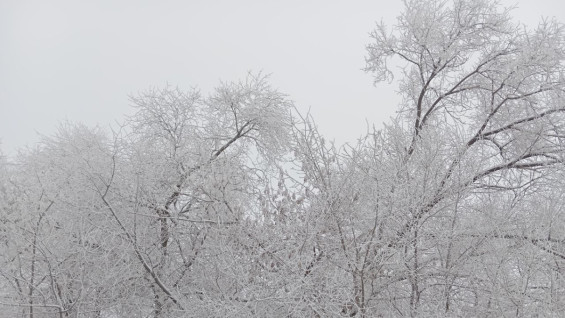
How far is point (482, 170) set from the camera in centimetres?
571

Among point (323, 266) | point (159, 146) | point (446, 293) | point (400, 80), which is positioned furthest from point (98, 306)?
point (400, 80)

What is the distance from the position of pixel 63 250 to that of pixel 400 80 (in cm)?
531

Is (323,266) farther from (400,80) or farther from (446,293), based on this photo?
(400,80)

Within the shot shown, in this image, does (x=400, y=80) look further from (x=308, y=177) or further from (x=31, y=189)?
(x=31, y=189)

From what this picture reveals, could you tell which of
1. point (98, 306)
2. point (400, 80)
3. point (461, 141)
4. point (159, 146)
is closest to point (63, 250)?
point (98, 306)

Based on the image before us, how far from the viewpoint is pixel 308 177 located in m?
4.73

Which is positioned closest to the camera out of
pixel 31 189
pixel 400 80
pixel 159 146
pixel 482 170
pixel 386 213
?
pixel 386 213

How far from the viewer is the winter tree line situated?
4.51m

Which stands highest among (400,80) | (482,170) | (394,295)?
(400,80)

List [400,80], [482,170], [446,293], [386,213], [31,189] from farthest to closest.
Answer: [400,80] < [31,189] < [482,170] < [446,293] < [386,213]

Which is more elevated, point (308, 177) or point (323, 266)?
point (308, 177)

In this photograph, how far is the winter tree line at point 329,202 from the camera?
14.8 feet

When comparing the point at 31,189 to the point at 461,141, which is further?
the point at 31,189

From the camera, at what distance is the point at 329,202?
15.0ft
